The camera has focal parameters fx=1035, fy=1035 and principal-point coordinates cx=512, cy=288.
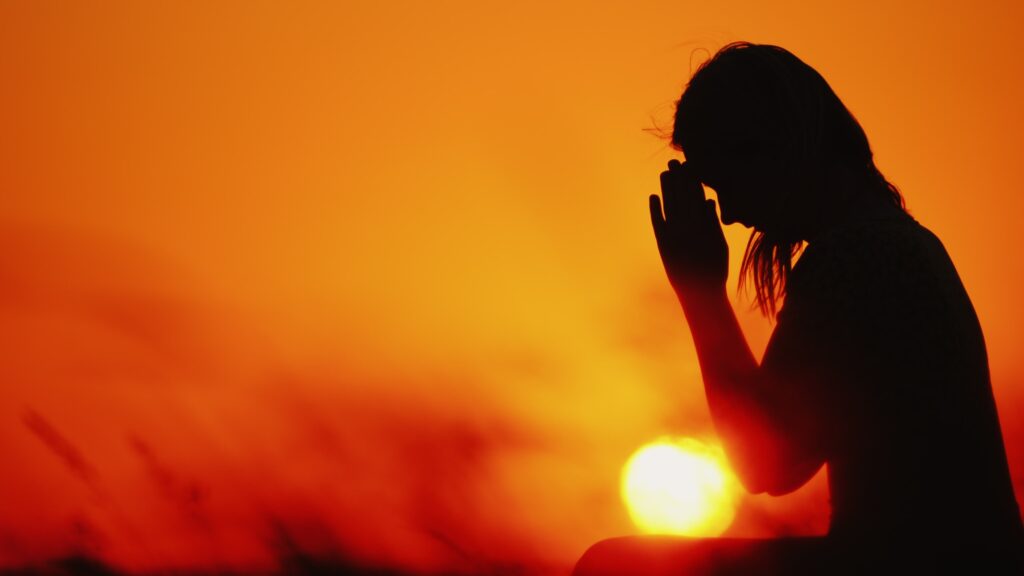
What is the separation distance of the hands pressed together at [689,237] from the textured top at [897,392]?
44 cm

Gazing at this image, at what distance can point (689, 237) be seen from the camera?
201cm

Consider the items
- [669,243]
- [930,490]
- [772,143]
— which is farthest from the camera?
[669,243]

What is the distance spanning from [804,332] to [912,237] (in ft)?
0.71

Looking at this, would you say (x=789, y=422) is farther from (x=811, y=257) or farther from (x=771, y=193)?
(x=771, y=193)

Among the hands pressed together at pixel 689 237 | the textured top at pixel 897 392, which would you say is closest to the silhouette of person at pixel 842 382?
the textured top at pixel 897 392

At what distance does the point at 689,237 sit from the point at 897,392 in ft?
2.20

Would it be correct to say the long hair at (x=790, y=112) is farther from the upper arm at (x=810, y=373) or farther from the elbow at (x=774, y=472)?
the elbow at (x=774, y=472)

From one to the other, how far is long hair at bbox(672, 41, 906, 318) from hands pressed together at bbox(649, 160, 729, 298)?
90 millimetres

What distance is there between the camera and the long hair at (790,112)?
177 cm

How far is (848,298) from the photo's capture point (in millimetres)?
1445

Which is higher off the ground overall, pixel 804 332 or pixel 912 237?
pixel 912 237

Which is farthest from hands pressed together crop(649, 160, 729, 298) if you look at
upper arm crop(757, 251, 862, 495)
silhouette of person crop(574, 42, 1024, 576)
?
upper arm crop(757, 251, 862, 495)

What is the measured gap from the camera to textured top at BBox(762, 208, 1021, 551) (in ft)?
4.55

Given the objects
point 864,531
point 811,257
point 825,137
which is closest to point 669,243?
point 825,137
